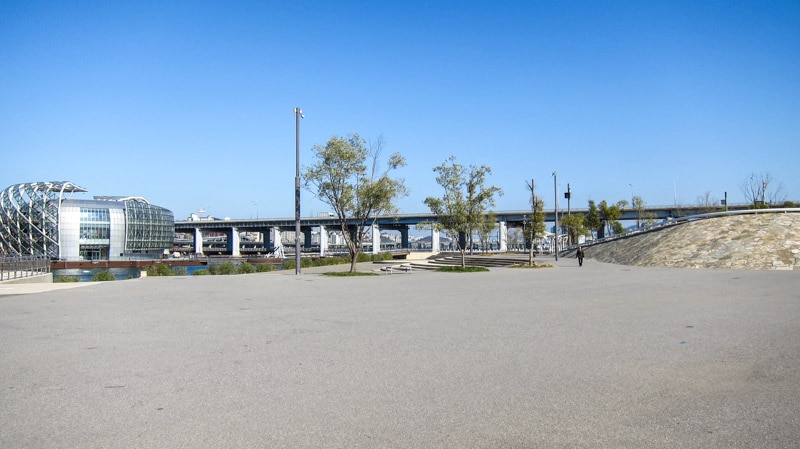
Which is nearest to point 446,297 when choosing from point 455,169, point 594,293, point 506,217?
point 594,293

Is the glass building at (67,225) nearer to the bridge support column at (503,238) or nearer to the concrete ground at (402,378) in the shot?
the bridge support column at (503,238)

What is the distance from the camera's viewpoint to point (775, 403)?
17.3ft

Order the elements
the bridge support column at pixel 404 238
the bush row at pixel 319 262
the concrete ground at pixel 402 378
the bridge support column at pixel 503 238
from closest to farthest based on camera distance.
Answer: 1. the concrete ground at pixel 402 378
2. the bush row at pixel 319 262
3. the bridge support column at pixel 503 238
4. the bridge support column at pixel 404 238

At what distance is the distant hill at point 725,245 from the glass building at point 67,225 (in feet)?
293

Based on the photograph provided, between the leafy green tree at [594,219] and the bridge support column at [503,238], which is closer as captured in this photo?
the leafy green tree at [594,219]

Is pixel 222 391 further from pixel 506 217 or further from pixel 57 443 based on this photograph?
pixel 506 217

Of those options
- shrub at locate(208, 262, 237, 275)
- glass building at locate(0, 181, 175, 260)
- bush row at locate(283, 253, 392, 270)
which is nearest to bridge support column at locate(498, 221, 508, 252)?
bush row at locate(283, 253, 392, 270)

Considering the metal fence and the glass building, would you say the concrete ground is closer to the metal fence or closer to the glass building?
the metal fence

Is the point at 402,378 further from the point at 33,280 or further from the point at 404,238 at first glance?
the point at 404,238

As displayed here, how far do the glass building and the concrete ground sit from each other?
95.3m

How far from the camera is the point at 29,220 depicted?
90.9m

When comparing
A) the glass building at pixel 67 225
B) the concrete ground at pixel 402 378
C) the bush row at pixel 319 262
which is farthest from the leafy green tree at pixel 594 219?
the glass building at pixel 67 225

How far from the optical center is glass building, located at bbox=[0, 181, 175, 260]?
91625mm

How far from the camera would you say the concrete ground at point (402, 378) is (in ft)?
15.0
